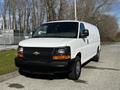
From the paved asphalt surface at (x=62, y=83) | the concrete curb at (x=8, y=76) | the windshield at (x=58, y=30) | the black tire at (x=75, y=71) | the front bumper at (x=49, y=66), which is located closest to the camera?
the paved asphalt surface at (x=62, y=83)

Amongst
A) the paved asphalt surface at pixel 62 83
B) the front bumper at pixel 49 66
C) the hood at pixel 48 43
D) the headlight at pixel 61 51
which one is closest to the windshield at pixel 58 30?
the hood at pixel 48 43

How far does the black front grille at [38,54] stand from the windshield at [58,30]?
50.2 inches

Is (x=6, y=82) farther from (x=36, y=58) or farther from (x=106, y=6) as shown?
(x=106, y=6)

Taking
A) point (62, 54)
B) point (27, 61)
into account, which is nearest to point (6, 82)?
point (27, 61)

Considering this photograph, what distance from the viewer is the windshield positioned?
8984 millimetres

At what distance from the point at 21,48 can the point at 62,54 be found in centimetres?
150

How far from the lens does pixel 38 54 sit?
7879 millimetres

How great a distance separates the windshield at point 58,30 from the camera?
8.98 m

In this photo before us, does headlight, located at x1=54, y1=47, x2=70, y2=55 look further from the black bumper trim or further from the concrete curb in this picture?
the concrete curb

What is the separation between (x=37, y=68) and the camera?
25.8ft

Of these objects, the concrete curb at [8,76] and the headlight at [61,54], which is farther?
the concrete curb at [8,76]

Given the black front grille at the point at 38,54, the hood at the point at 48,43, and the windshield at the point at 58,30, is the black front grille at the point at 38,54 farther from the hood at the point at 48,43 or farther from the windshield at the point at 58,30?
the windshield at the point at 58,30

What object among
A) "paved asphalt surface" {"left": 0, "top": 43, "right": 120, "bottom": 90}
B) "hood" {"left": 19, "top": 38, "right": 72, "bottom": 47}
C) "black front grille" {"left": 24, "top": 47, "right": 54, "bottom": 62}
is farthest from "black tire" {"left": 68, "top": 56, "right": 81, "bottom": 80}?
"black front grille" {"left": 24, "top": 47, "right": 54, "bottom": 62}

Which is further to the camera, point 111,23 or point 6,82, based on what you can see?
point 111,23
